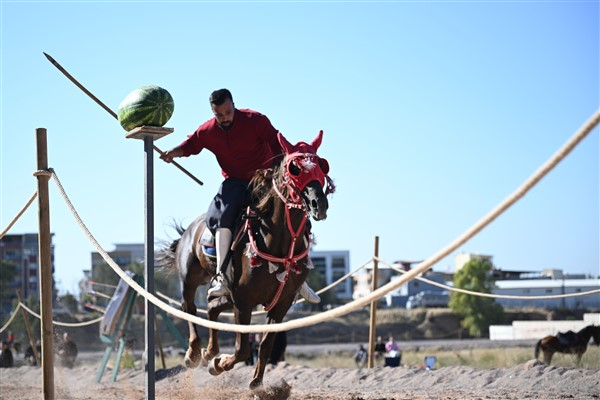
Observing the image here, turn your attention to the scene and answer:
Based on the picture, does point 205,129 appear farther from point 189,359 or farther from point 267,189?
point 189,359

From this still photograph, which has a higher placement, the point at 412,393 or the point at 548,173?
the point at 548,173

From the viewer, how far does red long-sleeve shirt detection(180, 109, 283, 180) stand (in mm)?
9852

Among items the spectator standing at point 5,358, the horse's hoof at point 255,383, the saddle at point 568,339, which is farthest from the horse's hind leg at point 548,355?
the spectator standing at point 5,358

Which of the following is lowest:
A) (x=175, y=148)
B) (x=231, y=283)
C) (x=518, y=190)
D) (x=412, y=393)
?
(x=412, y=393)

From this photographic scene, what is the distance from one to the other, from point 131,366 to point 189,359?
1389cm

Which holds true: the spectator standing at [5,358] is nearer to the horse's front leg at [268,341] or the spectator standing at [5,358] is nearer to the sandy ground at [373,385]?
the sandy ground at [373,385]

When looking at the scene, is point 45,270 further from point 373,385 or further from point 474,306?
point 474,306

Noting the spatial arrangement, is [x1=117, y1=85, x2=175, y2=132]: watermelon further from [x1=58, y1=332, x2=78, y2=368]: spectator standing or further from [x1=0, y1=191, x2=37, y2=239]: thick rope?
[x1=58, y1=332, x2=78, y2=368]: spectator standing

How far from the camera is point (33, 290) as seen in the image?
10869cm

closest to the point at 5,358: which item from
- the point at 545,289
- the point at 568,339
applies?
the point at 568,339

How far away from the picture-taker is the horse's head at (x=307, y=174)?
830 cm

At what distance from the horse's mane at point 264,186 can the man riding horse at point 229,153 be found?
20 centimetres

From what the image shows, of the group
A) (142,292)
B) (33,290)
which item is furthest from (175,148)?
(33,290)

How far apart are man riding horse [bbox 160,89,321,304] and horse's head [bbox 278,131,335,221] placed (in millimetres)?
684
